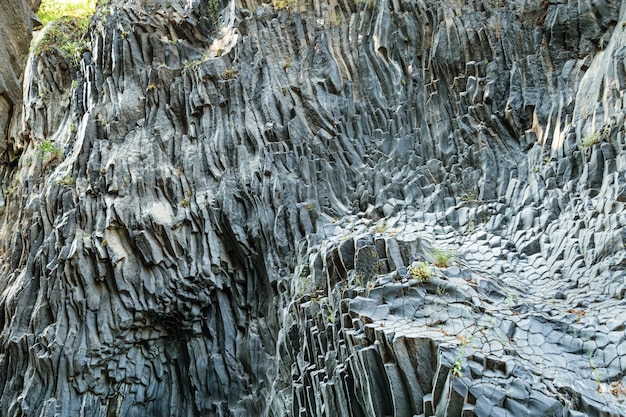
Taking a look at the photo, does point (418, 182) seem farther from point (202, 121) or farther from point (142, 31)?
point (142, 31)

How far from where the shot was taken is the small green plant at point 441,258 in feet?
27.0

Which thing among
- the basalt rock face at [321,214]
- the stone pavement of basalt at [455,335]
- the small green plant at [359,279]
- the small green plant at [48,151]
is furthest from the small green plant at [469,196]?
the small green plant at [48,151]

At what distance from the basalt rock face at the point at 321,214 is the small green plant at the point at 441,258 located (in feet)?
0.46

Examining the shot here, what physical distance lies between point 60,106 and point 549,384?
16.6m

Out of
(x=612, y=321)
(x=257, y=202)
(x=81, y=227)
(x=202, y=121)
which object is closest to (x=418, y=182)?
(x=257, y=202)

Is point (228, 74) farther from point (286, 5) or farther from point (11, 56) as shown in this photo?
point (11, 56)

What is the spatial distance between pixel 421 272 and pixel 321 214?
13.1 feet

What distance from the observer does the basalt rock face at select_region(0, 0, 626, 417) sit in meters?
7.14

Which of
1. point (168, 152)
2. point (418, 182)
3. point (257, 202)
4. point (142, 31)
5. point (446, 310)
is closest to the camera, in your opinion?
point (446, 310)

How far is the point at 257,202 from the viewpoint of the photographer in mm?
12070

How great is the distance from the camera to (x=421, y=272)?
766 cm

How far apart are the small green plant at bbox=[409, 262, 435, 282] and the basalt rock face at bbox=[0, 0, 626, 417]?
71mm

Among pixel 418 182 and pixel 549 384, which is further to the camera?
pixel 418 182

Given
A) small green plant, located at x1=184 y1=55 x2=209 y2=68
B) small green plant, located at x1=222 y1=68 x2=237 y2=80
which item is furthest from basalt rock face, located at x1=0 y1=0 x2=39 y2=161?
small green plant, located at x1=222 y1=68 x2=237 y2=80
